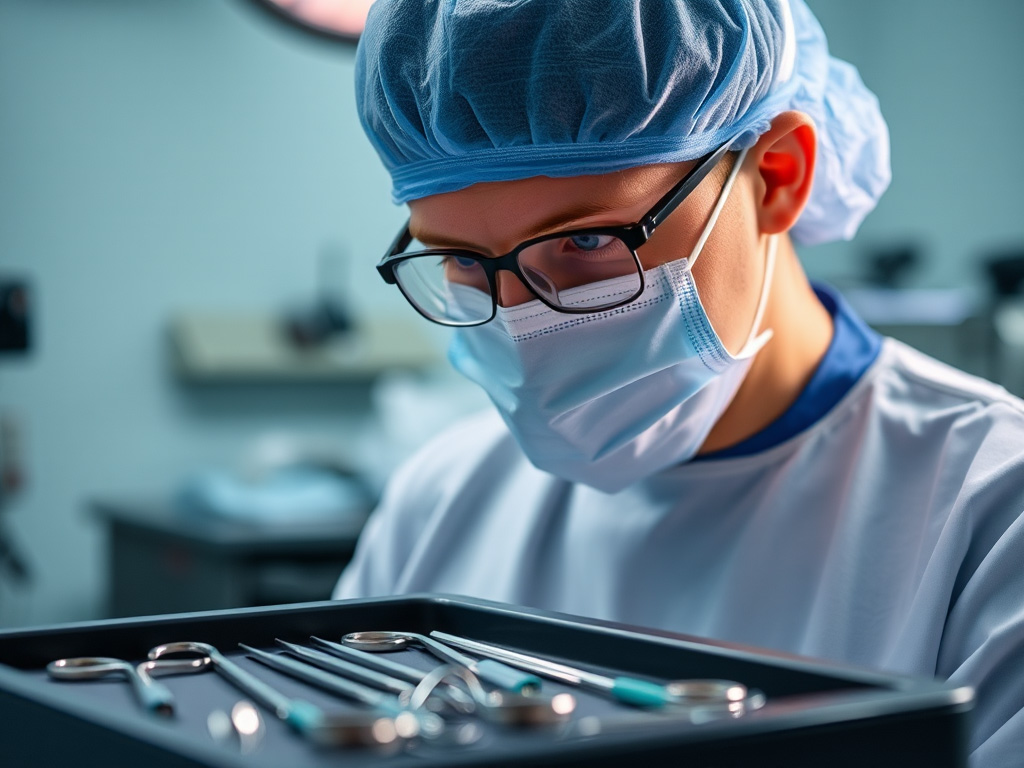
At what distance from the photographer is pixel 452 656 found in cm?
71

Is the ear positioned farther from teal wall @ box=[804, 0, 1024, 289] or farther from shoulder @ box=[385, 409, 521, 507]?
teal wall @ box=[804, 0, 1024, 289]

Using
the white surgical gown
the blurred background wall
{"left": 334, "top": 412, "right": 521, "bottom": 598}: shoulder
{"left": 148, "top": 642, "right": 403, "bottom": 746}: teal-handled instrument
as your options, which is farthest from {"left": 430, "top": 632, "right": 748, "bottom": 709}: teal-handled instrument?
the blurred background wall

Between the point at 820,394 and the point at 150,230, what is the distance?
2378mm

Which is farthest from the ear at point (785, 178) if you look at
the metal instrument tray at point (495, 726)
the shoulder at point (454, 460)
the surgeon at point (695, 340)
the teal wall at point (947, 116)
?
the teal wall at point (947, 116)

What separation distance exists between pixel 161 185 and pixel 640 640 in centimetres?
277

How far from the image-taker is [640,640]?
0.67 m

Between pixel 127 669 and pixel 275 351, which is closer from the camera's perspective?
pixel 127 669

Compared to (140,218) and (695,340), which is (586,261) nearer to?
(695,340)

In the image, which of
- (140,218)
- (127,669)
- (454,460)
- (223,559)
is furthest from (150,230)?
(127,669)

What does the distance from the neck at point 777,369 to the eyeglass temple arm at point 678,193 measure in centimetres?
18

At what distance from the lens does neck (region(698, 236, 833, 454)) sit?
1.19 meters

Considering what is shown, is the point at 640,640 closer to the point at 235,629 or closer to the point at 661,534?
the point at 235,629

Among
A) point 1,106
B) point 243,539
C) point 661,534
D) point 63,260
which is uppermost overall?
point 1,106

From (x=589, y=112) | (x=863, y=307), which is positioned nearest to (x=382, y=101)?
(x=589, y=112)
